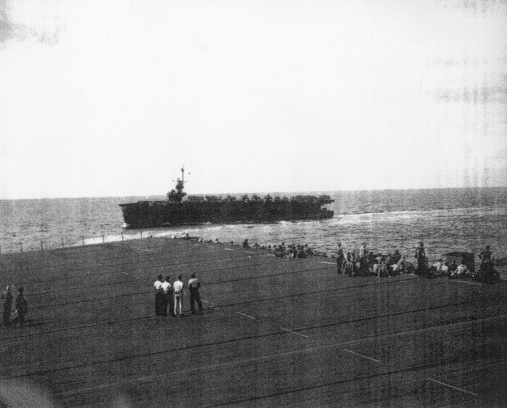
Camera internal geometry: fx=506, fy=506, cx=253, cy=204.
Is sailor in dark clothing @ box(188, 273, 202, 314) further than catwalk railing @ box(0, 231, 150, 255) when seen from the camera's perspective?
No

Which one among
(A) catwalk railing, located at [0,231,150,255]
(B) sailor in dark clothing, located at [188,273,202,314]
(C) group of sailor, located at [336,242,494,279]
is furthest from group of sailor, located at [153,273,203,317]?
(A) catwalk railing, located at [0,231,150,255]

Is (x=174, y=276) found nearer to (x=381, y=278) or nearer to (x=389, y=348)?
(x=381, y=278)

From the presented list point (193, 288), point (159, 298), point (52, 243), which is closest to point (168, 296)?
point (159, 298)

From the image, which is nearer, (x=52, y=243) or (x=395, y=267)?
(x=395, y=267)

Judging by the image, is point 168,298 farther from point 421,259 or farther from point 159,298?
point 421,259

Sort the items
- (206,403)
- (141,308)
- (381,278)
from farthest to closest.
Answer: (381,278) < (141,308) < (206,403)

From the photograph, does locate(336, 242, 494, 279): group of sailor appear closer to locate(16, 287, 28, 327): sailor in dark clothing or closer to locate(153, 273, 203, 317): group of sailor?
locate(153, 273, 203, 317): group of sailor

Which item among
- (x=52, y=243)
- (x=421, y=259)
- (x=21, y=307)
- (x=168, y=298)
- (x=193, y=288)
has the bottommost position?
(x=52, y=243)

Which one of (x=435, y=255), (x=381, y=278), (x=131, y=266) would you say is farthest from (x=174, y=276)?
(x=435, y=255)
